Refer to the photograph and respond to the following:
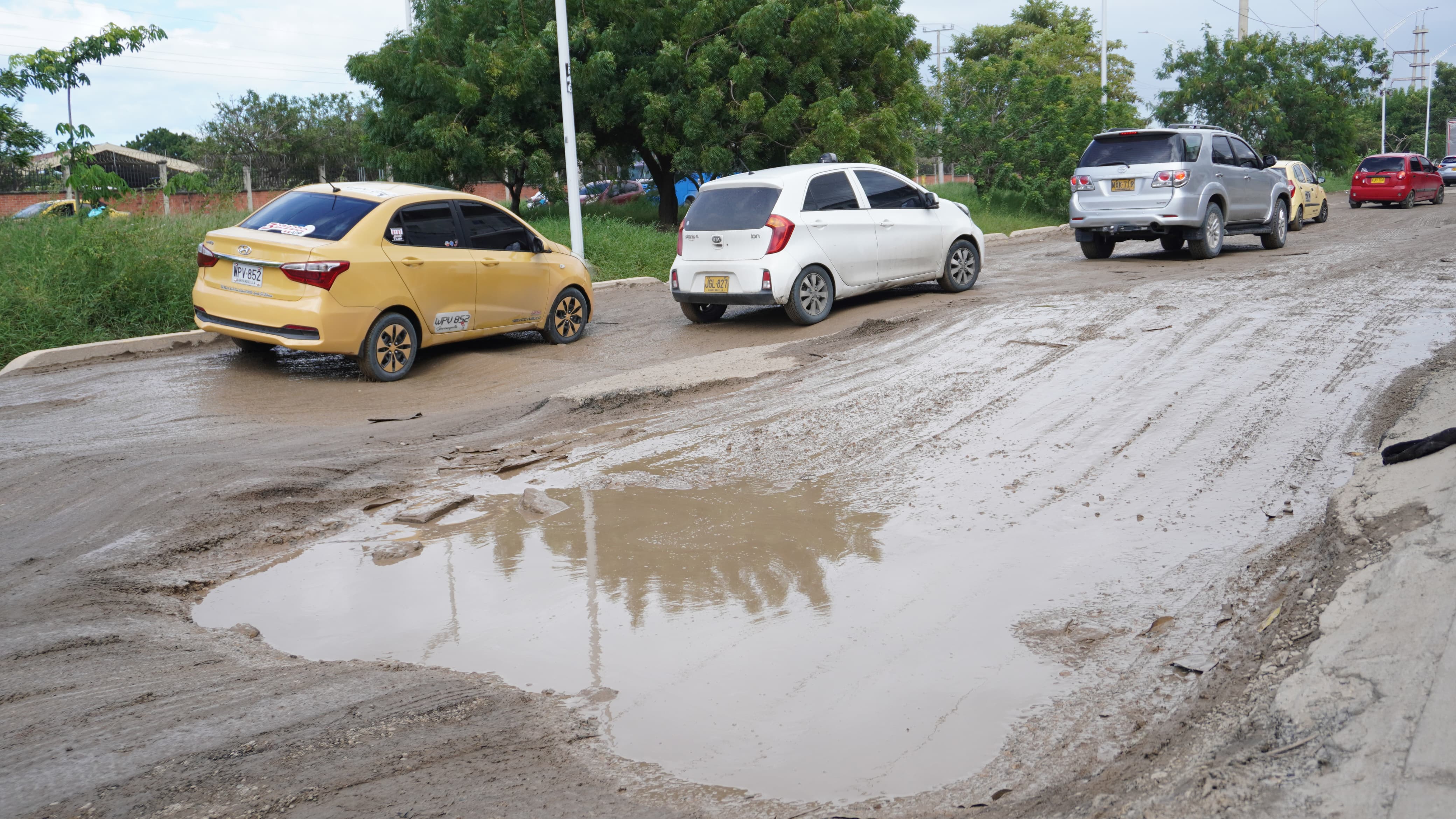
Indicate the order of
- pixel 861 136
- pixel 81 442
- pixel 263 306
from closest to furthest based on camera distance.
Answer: pixel 81 442 → pixel 263 306 → pixel 861 136

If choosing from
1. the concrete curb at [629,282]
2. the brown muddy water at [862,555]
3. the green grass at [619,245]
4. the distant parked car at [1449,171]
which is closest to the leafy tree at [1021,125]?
the green grass at [619,245]

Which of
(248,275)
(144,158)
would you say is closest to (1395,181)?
(248,275)

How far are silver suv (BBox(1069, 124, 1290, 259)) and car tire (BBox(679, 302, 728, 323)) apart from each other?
6541 mm

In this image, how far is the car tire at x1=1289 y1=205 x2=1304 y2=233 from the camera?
23.3 metres

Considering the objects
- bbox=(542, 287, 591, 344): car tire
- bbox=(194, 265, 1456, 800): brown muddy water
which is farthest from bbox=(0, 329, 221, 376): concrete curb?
bbox=(194, 265, 1456, 800): brown muddy water

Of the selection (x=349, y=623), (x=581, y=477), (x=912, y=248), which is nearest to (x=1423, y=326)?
(x=912, y=248)

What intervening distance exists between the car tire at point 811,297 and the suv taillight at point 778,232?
366mm

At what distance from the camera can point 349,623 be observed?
4855mm

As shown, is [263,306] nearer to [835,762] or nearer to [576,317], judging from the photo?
→ [576,317]

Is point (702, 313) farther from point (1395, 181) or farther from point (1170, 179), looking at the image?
point (1395, 181)

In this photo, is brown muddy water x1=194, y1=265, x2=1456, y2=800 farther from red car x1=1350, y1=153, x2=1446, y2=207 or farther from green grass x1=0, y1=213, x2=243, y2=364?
red car x1=1350, y1=153, x2=1446, y2=207

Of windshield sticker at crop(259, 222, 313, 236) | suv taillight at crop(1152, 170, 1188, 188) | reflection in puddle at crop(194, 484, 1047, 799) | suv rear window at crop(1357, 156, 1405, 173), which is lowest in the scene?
reflection in puddle at crop(194, 484, 1047, 799)

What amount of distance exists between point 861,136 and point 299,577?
1882cm

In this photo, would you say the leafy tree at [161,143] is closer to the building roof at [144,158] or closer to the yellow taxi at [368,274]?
the building roof at [144,158]
